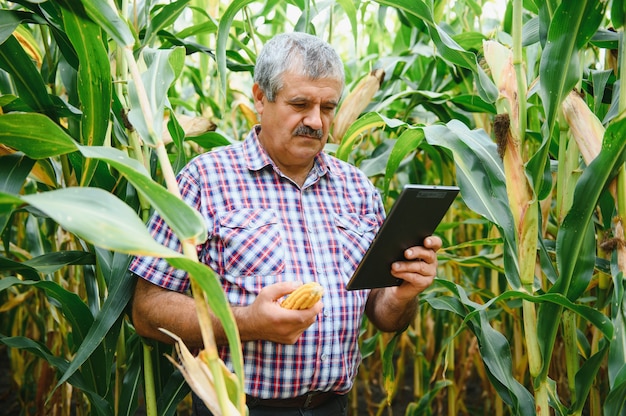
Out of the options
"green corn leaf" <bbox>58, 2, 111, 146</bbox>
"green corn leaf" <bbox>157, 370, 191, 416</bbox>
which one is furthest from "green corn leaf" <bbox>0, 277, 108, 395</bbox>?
"green corn leaf" <bbox>58, 2, 111, 146</bbox>

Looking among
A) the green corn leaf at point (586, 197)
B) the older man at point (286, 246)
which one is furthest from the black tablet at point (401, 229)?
the green corn leaf at point (586, 197)

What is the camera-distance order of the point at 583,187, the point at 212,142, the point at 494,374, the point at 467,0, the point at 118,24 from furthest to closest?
the point at 467,0, the point at 212,142, the point at 494,374, the point at 583,187, the point at 118,24

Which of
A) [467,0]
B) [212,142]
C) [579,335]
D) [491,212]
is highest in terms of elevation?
[467,0]

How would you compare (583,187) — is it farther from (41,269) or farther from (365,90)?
(41,269)

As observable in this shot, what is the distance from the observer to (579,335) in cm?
154

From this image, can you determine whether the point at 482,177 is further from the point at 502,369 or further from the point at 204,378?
the point at 204,378

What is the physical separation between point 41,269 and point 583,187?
1033 mm

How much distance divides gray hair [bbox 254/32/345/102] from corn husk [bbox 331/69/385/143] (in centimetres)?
48

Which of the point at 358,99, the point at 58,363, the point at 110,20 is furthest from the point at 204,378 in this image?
the point at 358,99

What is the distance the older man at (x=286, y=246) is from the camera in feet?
3.93

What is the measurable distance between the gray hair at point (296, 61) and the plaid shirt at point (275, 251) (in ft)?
0.46

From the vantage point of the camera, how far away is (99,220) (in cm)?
71

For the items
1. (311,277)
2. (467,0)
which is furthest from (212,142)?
(467,0)

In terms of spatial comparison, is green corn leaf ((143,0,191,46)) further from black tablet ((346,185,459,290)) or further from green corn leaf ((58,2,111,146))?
black tablet ((346,185,459,290))
